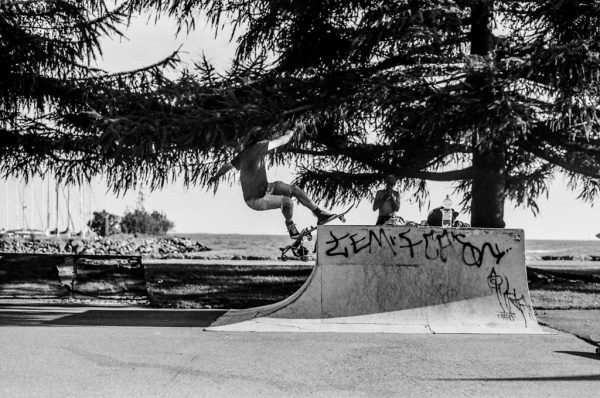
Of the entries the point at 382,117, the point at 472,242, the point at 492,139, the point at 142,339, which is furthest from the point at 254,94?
the point at 142,339

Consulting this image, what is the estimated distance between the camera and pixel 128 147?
12914 millimetres

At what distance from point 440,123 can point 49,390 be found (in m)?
7.97

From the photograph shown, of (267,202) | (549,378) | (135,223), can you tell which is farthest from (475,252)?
(135,223)

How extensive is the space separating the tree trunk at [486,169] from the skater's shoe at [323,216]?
4.09 m

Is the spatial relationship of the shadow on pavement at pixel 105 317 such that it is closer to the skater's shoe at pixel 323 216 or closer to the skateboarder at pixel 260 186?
the skateboarder at pixel 260 186

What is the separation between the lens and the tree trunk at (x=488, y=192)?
1466cm

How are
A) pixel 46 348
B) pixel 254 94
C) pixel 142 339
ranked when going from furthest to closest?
pixel 254 94
pixel 142 339
pixel 46 348

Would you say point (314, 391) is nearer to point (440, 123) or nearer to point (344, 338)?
point (344, 338)

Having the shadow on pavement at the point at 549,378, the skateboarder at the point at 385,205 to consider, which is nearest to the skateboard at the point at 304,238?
the skateboarder at the point at 385,205

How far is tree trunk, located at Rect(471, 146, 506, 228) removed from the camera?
48.1 ft

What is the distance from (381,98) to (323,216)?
2888mm

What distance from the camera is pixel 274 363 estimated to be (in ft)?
23.0

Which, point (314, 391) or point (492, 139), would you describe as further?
point (492, 139)

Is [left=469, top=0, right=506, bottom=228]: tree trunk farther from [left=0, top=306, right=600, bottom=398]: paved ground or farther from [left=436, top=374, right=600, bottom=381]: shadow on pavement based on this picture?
[left=436, top=374, right=600, bottom=381]: shadow on pavement
